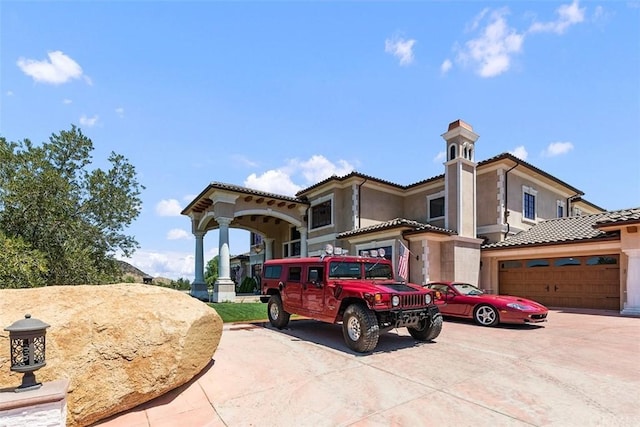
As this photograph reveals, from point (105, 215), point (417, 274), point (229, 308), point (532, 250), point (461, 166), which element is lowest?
point (229, 308)

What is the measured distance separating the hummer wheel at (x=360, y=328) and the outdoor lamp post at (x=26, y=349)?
5.00 metres

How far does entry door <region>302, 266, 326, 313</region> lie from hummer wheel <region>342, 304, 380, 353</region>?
0.94 meters

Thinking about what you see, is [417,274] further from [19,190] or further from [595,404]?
[19,190]

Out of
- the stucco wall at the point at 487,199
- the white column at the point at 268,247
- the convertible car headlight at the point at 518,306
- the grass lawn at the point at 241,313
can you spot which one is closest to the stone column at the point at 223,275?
the grass lawn at the point at 241,313

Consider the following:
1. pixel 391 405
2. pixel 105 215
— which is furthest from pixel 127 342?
pixel 105 215

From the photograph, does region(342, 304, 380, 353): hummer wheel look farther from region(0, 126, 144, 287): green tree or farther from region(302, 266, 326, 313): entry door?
region(0, 126, 144, 287): green tree

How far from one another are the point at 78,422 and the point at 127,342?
2.93 feet

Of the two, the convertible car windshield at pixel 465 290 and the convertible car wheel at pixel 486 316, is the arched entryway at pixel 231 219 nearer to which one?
the convertible car windshield at pixel 465 290

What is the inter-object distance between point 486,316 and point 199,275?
680 inches

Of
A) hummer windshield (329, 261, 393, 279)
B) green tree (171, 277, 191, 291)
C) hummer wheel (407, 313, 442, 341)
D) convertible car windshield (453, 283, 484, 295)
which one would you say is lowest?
green tree (171, 277, 191, 291)

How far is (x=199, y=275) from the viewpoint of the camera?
877 inches

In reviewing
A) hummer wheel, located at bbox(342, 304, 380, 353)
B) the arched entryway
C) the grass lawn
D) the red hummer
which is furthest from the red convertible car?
the arched entryway

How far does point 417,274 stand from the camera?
1573 cm

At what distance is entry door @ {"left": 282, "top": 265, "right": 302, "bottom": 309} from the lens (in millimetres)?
9070
